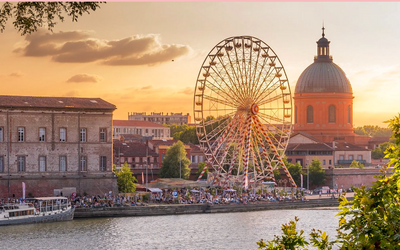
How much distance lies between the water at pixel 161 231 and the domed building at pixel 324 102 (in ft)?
180

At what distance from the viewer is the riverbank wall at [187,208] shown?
61047 millimetres

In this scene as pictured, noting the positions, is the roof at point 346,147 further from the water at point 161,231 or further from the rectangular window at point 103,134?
the rectangular window at point 103,134

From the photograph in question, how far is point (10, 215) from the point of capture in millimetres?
55812

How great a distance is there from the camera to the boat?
55.8 metres

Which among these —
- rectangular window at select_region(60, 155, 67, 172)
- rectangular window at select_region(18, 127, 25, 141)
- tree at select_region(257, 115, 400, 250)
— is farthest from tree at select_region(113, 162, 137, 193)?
tree at select_region(257, 115, 400, 250)

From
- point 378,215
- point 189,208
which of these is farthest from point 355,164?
point 378,215

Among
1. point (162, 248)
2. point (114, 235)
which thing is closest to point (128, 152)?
point (114, 235)

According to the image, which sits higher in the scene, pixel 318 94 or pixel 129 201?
pixel 318 94

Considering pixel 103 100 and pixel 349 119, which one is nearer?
pixel 103 100

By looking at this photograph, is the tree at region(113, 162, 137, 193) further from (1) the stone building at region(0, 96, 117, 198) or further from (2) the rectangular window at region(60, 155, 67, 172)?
(2) the rectangular window at region(60, 155, 67, 172)

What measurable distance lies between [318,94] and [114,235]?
73168 mm

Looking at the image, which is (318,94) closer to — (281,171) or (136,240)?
(281,171)

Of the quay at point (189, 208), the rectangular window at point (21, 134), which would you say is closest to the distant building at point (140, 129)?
the quay at point (189, 208)

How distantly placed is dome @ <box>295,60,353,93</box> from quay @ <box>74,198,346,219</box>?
42.7 meters
